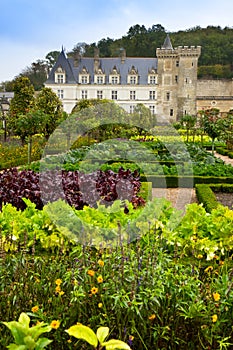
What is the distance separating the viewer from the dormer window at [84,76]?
39.4 m

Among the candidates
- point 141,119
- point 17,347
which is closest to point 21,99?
point 141,119

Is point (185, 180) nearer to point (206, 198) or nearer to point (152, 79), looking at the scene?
point (206, 198)

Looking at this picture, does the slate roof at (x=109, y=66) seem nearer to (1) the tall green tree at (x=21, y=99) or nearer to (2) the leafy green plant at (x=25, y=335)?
(1) the tall green tree at (x=21, y=99)

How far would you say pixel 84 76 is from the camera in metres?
39.5

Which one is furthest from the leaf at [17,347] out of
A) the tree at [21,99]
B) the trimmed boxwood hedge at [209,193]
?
the tree at [21,99]

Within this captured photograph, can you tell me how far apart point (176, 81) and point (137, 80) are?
148 inches

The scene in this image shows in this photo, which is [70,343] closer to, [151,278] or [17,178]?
[151,278]

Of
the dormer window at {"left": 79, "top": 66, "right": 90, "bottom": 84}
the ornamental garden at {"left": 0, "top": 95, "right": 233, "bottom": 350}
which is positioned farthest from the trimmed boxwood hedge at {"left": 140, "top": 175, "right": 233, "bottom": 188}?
the dormer window at {"left": 79, "top": 66, "right": 90, "bottom": 84}

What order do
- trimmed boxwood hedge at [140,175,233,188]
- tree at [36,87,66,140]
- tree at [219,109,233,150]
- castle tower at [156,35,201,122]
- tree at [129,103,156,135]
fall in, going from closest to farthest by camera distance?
trimmed boxwood hedge at [140,175,233,188], tree at [219,109,233,150], tree at [36,87,66,140], tree at [129,103,156,135], castle tower at [156,35,201,122]

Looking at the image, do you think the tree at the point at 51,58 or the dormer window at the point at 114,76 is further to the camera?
the tree at the point at 51,58

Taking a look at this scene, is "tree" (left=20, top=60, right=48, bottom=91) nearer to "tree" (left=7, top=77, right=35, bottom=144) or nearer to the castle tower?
the castle tower

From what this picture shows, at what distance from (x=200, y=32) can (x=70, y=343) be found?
57224mm

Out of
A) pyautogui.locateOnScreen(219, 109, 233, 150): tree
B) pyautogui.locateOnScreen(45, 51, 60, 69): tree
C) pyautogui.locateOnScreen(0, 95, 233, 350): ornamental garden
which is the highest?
pyautogui.locateOnScreen(45, 51, 60, 69): tree

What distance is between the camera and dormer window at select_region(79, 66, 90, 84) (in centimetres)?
3938
